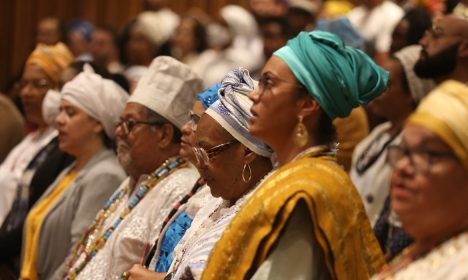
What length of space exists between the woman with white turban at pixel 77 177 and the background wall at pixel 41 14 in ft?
18.5

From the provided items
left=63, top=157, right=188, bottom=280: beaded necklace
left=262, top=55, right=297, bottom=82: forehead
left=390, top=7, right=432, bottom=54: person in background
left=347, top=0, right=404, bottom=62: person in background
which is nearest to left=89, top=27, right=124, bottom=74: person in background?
left=347, top=0, right=404, bottom=62: person in background

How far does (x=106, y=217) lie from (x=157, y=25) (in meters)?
4.79

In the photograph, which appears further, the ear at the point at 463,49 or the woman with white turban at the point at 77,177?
the woman with white turban at the point at 77,177

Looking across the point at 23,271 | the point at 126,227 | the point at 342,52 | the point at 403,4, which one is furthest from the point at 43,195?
the point at 403,4

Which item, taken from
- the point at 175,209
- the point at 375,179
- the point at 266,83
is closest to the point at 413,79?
the point at 375,179

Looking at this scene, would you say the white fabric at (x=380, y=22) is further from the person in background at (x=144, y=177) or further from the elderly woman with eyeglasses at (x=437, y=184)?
the elderly woman with eyeglasses at (x=437, y=184)

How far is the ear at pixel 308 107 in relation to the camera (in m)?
3.02

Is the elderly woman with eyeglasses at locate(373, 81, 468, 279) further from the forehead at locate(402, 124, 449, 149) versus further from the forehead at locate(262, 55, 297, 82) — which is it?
the forehead at locate(262, 55, 297, 82)

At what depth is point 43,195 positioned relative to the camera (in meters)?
5.44

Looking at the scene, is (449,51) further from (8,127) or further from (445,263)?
(8,127)

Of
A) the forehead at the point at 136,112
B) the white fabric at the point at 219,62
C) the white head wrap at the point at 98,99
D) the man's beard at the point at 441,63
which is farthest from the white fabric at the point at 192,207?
the white fabric at the point at 219,62

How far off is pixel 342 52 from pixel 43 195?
8.92 feet

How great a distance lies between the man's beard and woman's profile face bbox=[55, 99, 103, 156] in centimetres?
156

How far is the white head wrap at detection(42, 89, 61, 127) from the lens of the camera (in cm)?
574
